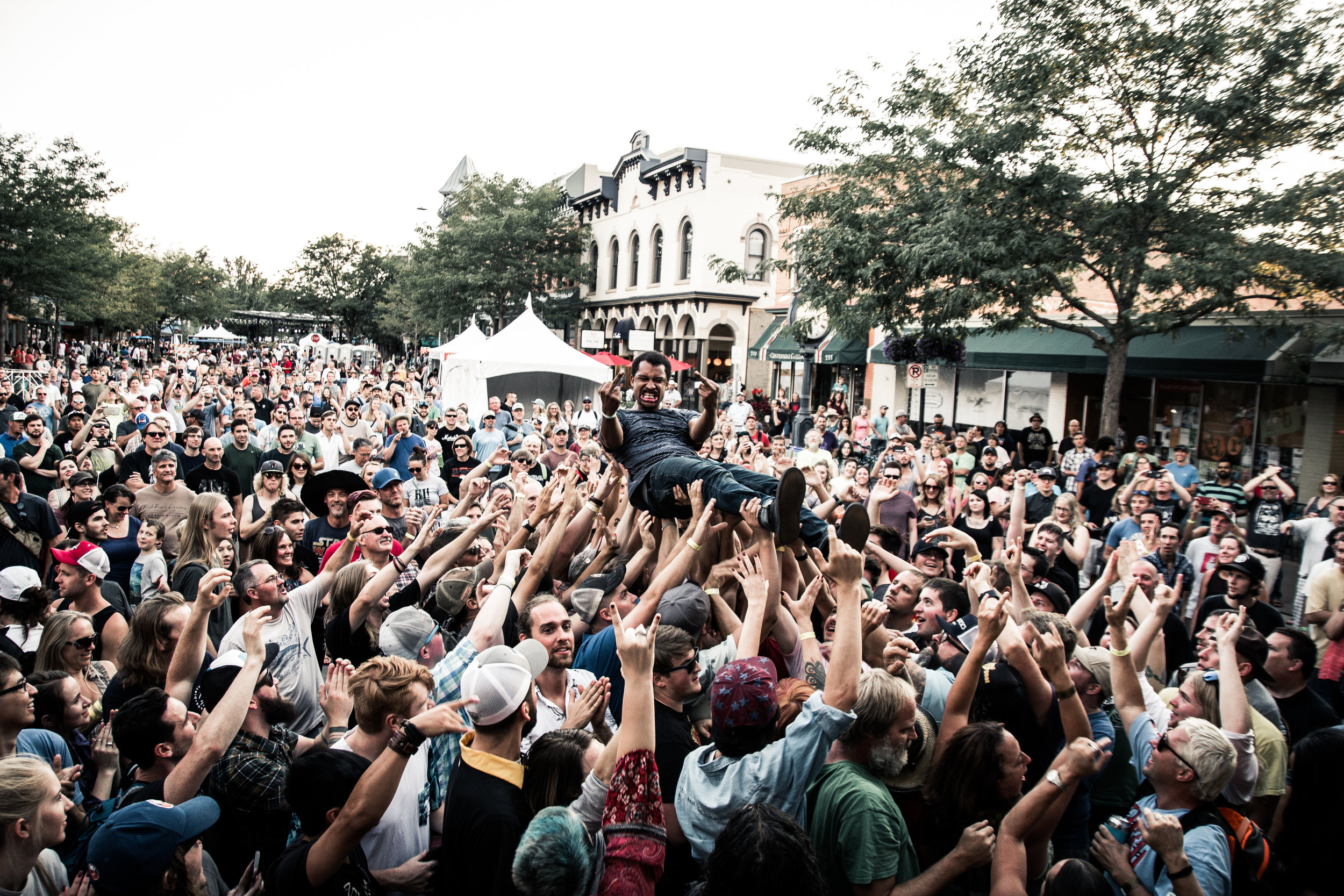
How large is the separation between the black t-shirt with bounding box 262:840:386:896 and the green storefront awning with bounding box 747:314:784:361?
2615 cm

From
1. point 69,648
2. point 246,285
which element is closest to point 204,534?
point 69,648

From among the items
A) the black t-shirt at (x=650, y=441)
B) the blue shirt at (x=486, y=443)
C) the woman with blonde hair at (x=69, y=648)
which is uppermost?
the black t-shirt at (x=650, y=441)

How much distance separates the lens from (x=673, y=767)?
9.64 ft

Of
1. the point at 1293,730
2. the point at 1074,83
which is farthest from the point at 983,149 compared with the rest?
the point at 1293,730

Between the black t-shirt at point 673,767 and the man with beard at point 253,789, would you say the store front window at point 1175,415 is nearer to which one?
the black t-shirt at point 673,767

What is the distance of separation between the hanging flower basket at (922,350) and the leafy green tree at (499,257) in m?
26.7

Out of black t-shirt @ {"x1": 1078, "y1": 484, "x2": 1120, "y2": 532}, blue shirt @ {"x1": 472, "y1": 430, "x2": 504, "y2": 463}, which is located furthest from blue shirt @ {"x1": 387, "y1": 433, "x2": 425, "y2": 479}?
black t-shirt @ {"x1": 1078, "y1": 484, "x2": 1120, "y2": 532}

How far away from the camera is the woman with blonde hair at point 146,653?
3688 mm

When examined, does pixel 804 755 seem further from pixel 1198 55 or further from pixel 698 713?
pixel 1198 55

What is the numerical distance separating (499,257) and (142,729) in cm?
3988

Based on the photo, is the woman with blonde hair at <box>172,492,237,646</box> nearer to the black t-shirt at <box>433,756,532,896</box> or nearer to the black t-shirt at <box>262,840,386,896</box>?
the black t-shirt at <box>262,840,386,896</box>

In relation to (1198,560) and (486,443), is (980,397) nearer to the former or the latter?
(486,443)

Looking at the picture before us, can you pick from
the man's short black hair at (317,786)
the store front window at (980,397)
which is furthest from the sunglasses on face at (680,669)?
the store front window at (980,397)

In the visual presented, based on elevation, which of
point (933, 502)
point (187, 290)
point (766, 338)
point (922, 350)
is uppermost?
point (187, 290)
